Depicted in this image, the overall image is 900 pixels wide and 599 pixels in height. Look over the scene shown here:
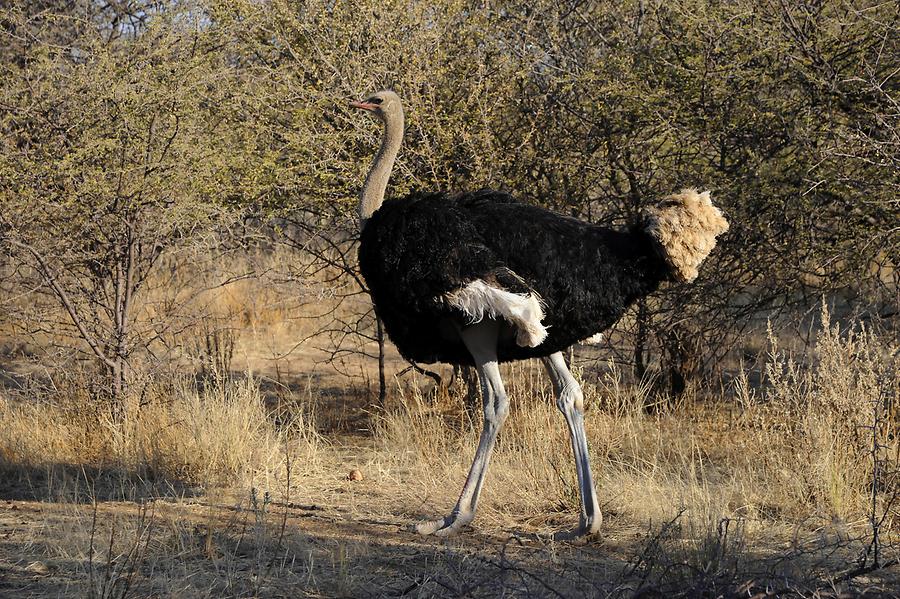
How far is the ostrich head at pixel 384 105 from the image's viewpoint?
18.0ft

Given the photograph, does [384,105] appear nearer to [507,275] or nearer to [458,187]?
[507,275]

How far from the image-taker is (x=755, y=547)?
15.8 feet

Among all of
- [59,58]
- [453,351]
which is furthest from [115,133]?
[453,351]

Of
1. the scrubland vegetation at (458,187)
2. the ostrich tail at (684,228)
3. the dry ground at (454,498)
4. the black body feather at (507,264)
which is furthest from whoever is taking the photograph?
the scrubland vegetation at (458,187)

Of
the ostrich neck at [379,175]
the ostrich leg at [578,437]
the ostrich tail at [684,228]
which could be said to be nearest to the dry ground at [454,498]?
the ostrich leg at [578,437]

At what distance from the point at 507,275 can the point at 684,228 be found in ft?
2.50

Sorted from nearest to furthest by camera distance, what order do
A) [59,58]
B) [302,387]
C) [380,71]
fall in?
1. [59,58]
2. [380,71]
3. [302,387]

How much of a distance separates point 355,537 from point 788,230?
3440 millimetres

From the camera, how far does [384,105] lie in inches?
217

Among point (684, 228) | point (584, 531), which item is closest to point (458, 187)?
point (684, 228)

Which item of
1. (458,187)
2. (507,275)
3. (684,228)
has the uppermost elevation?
(458,187)

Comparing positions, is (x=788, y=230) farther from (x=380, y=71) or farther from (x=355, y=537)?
(x=355, y=537)

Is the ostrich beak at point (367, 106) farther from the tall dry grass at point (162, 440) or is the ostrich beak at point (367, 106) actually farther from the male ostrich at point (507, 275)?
the tall dry grass at point (162, 440)

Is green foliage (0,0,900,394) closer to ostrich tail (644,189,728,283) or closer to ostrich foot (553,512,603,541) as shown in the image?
ostrich tail (644,189,728,283)
